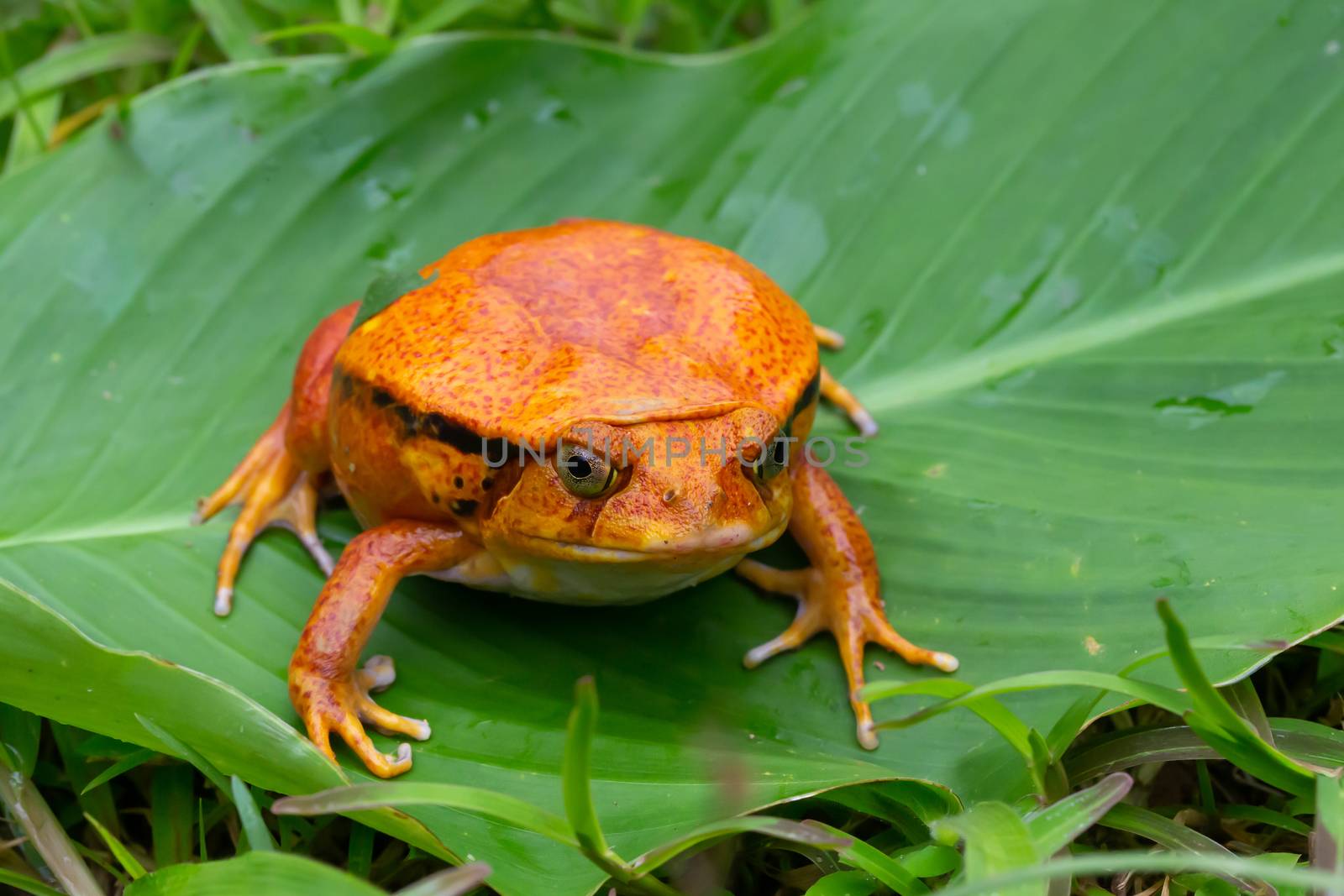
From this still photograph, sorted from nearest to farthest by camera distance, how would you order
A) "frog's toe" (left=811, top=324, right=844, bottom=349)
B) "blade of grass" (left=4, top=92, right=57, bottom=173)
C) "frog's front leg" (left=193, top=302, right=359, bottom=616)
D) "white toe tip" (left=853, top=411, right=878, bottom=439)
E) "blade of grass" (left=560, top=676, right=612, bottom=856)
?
1. "blade of grass" (left=560, top=676, right=612, bottom=856)
2. "frog's front leg" (left=193, top=302, right=359, bottom=616)
3. "white toe tip" (left=853, top=411, right=878, bottom=439)
4. "frog's toe" (left=811, top=324, right=844, bottom=349)
5. "blade of grass" (left=4, top=92, right=57, bottom=173)

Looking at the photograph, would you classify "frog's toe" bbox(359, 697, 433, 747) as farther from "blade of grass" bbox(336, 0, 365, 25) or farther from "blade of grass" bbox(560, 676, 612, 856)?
"blade of grass" bbox(336, 0, 365, 25)

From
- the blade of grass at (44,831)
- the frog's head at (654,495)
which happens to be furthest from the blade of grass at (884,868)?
the blade of grass at (44,831)

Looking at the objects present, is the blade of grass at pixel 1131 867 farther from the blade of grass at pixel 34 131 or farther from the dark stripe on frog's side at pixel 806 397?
the blade of grass at pixel 34 131

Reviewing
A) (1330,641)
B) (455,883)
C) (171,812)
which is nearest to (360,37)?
(171,812)

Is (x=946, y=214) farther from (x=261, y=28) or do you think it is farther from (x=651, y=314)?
(x=261, y=28)

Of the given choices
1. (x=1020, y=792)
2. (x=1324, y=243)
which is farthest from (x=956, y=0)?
(x=1020, y=792)

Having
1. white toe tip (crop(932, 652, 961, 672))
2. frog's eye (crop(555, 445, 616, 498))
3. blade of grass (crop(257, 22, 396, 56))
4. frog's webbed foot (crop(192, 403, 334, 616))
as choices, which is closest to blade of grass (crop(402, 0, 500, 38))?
blade of grass (crop(257, 22, 396, 56))
